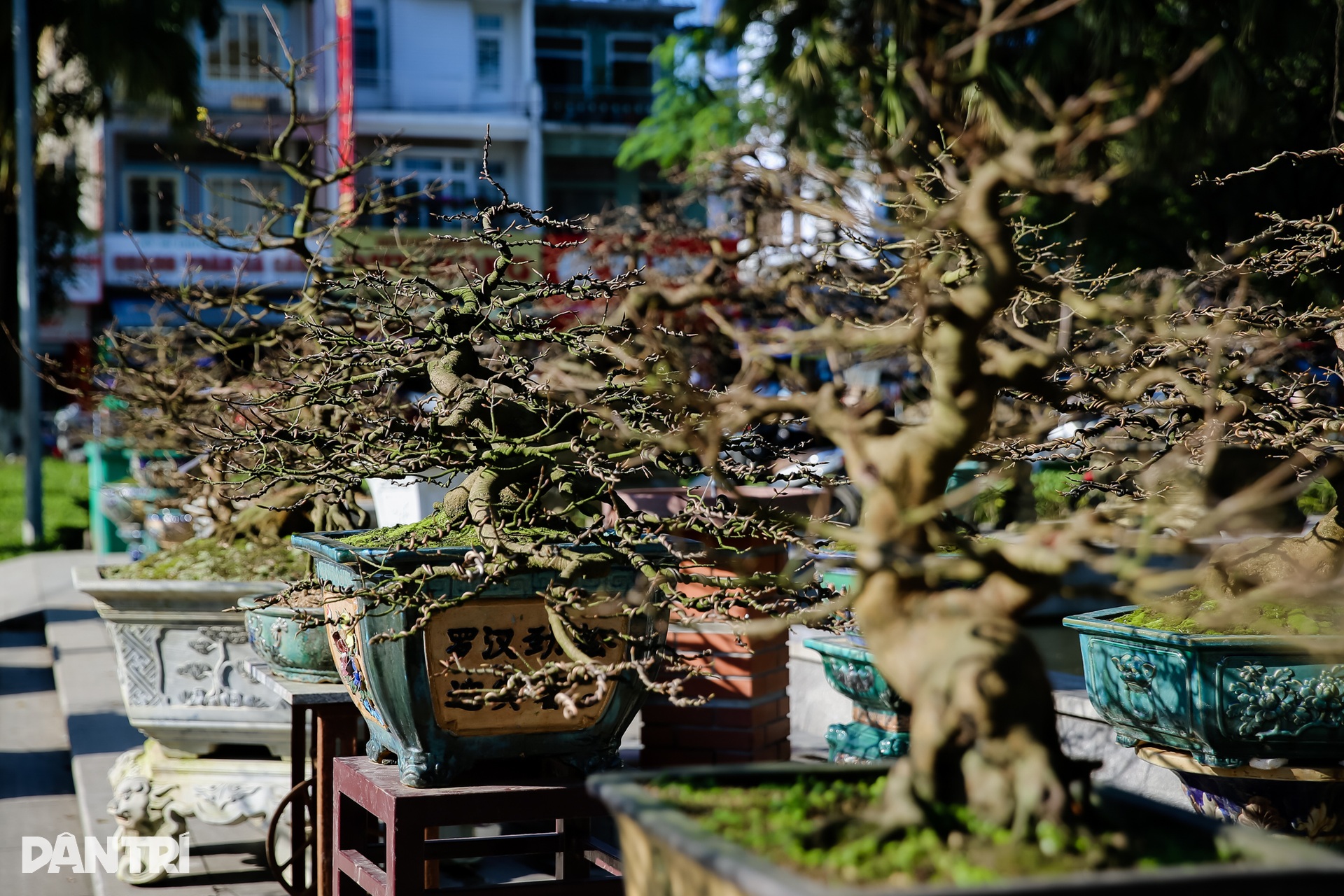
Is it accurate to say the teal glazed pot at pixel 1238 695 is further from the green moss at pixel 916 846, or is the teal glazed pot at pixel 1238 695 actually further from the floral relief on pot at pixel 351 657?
the floral relief on pot at pixel 351 657

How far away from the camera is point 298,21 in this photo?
22.9m

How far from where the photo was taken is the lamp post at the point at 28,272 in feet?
40.8

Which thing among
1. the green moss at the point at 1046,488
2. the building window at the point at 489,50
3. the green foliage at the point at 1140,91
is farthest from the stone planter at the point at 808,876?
the building window at the point at 489,50

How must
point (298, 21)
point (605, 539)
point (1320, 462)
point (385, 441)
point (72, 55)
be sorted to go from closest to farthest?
point (605, 539) < point (385, 441) < point (1320, 462) < point (72, 55) < point (298, 21)

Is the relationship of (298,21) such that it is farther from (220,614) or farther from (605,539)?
(605,539)

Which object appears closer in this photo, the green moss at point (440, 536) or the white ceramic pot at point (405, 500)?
the green moss at point (440, 536)

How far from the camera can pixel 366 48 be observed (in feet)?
77.4

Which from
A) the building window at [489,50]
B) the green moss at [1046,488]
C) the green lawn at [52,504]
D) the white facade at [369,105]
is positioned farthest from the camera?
the building window at [489,50]

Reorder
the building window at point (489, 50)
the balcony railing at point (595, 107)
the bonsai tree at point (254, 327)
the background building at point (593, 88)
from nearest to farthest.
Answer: the bonsai tree at point (254, 327), the building window at point (489, 50), the background building at point (593, 88), the balcony railing at point (595, 107)

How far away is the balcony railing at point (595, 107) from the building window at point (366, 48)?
358 cm

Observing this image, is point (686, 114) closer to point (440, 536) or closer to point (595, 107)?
point (440, 536)

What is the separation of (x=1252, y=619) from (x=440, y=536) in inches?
66.8

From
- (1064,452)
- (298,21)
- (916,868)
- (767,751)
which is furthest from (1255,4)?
(298,21)

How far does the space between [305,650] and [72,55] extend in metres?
13.9
